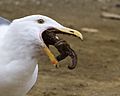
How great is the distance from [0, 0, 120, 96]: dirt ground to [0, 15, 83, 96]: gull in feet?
6.53

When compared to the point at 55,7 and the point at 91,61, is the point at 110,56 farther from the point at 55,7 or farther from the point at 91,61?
the point at 55,7

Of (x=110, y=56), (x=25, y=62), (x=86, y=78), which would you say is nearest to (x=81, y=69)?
(x=86, y=78)

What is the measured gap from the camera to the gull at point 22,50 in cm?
366

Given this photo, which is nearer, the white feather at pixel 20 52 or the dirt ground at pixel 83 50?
the white feather at pixel 20 52

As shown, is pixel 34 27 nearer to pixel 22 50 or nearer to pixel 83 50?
pixel 22 50

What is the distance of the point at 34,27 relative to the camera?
3658mm

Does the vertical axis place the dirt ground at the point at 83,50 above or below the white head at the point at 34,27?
below

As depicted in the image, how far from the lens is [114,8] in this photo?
43.8ft

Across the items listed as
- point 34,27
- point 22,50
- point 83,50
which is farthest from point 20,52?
point 83,50

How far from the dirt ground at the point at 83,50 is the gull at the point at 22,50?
199cm

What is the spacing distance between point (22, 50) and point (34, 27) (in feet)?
0.59

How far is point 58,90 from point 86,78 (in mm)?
722

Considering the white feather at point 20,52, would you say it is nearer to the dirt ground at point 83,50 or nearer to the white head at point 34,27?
the white head at point 34,27

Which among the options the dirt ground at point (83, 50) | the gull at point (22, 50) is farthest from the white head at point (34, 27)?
the dirt ground at point (83, 50)
